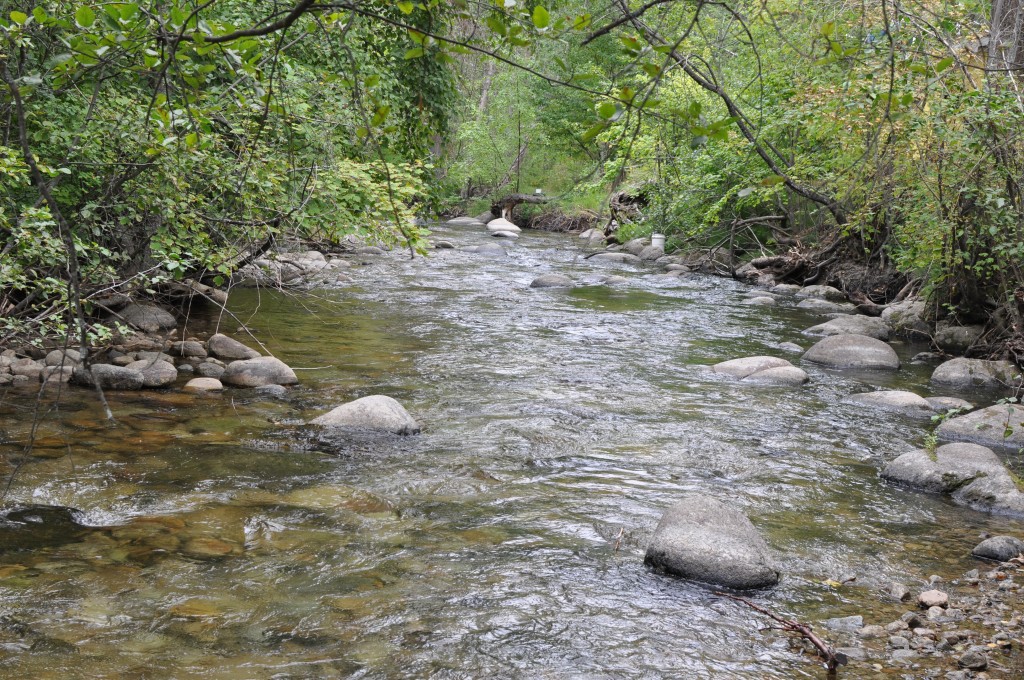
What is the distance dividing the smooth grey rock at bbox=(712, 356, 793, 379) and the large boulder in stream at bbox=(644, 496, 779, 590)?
16.9ft

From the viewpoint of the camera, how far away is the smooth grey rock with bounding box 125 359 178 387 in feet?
29.2

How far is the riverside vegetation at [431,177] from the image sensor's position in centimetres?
317

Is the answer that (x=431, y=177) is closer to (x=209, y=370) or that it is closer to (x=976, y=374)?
(x=209, y=370)

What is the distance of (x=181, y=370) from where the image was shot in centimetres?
959

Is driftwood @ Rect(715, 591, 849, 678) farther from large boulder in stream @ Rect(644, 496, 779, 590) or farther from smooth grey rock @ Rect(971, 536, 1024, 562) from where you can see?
smooth grey rock @ Rect(971, 536, 1024, 562)

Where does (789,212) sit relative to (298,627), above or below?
above

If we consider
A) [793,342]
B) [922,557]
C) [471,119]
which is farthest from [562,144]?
[922,557]

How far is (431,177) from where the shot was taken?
10.5 m

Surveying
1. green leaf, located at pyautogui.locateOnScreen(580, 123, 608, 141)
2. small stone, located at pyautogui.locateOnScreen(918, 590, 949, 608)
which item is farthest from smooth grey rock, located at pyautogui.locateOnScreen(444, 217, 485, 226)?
green leaf, located at pyautogui.locateOnScreen(580, 123, 608, 141)

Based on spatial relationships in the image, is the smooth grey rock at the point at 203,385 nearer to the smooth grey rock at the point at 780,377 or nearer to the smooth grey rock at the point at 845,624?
the smooth grey rock at the point at 780,377

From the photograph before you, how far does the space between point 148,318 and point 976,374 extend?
10666mm

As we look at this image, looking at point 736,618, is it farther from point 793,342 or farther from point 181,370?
point 793,342

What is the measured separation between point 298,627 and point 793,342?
1005 cm

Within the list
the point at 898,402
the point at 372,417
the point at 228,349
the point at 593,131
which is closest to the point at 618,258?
the point at 898,402
